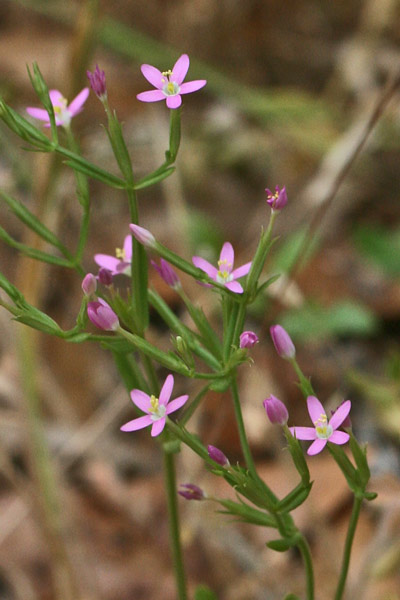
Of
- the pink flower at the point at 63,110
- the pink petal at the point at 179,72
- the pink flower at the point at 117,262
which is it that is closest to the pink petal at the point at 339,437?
Answer: the pink flower at the point at 117,262

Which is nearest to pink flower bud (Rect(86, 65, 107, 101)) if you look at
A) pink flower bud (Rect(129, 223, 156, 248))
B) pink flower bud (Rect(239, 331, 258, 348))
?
pink flower bud (Rect(129, 223, 156, 248))

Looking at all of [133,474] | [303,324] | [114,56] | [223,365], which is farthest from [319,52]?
[223,365]

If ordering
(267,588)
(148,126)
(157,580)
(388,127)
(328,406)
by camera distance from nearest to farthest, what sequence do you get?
1. (267,588)
2. (157,580)
3. (328,406)
4. (388,127)
5. (148,126)

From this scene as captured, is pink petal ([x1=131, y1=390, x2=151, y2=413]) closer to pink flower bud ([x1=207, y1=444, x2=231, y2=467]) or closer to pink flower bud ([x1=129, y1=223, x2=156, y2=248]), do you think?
pink flower bud ([x1=207, y1=444, x2=231, y2=467])

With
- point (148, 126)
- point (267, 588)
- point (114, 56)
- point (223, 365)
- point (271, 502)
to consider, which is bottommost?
point (271, 502)

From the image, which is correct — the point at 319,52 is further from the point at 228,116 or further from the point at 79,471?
the point at 79,471

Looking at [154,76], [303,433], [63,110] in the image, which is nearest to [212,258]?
[63,110]
